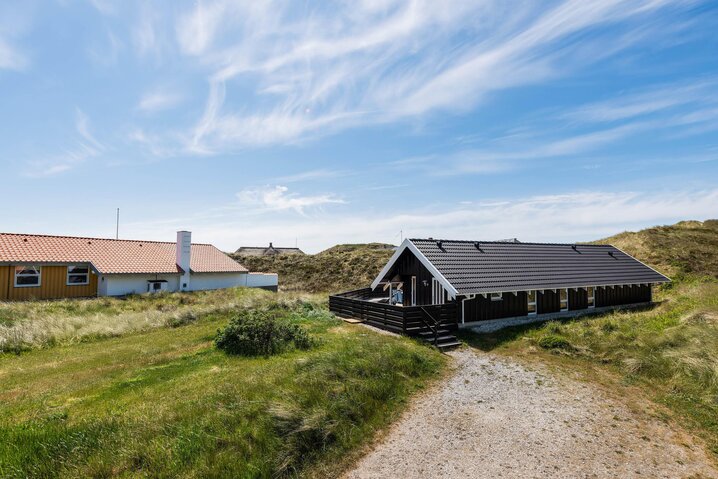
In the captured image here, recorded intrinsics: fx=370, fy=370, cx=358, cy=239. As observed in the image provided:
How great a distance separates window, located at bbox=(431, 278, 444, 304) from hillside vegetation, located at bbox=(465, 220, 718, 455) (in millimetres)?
2705

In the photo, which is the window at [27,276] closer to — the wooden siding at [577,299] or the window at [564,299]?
the window at [564,299]

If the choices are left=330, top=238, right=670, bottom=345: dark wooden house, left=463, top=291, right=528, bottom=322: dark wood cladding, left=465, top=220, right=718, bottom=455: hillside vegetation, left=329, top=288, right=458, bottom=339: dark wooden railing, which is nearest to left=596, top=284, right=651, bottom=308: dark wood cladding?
left=330, top=238, right=670, bottom=345: dark wooden house

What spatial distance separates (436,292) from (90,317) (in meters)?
19.5

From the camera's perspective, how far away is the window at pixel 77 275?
30.1 metres

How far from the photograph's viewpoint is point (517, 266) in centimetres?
2247

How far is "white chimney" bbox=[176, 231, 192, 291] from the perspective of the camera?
35706mm

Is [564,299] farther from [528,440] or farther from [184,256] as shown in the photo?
[184,256]

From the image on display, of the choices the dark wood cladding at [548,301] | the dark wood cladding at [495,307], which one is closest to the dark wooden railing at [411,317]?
the dark wood cladding at [495,307]

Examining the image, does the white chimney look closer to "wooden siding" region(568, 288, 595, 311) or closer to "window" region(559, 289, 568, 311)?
"window" region(559, 289, 568, 311)

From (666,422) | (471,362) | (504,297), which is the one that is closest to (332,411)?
(471,362)

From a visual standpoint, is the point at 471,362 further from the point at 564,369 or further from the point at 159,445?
the point at 159,445

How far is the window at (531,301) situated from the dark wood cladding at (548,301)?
0.74 feet

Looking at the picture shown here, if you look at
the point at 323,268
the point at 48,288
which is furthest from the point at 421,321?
the point at 323,268

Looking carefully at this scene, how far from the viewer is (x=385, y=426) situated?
8.81 metres
